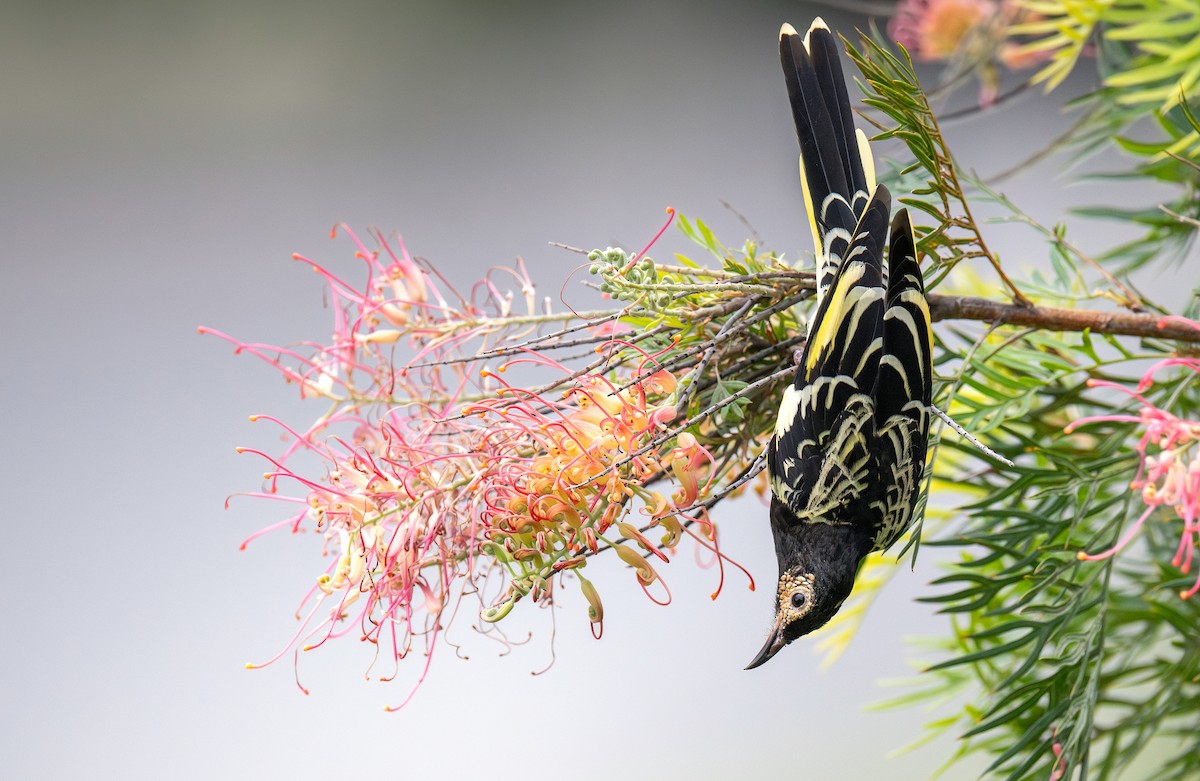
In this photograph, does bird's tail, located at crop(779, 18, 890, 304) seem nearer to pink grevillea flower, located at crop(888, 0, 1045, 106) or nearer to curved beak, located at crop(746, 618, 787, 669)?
curved beak, located at crop(746, 618, 787, 669)

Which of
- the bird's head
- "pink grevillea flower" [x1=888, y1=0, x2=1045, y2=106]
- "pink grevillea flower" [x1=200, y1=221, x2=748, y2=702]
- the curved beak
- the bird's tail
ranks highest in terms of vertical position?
"pink grevillea flower" [x1=888, y1=0, x2=1045, y2=106]

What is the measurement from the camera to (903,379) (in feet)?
1.28

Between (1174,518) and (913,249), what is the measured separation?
26cm

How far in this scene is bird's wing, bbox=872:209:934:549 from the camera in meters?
0.39

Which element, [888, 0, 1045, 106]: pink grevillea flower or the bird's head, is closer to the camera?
the bird's head

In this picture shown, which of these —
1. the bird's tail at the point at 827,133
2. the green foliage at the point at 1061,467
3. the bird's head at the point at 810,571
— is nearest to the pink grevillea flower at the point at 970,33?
the green foliage at the point at 1061,467

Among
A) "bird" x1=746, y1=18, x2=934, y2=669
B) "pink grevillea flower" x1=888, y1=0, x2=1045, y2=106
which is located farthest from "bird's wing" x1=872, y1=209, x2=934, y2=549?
"pink grevillea flower" x1=888, y1=0, x2=1045, y2=106

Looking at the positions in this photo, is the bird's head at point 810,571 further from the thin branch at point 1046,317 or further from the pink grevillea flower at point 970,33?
the pink grevillea flower at point 970,33

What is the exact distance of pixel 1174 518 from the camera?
527 millimetres

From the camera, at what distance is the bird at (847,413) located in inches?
14.9

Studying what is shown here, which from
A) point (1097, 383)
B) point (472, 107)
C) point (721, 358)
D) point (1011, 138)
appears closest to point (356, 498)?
point (721, 358)

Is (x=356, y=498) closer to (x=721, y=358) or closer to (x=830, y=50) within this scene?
(x=721, y=358)

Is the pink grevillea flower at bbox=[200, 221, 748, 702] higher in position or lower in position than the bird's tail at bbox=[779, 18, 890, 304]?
lower

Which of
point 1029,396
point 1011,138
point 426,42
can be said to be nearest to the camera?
point 1029,396
